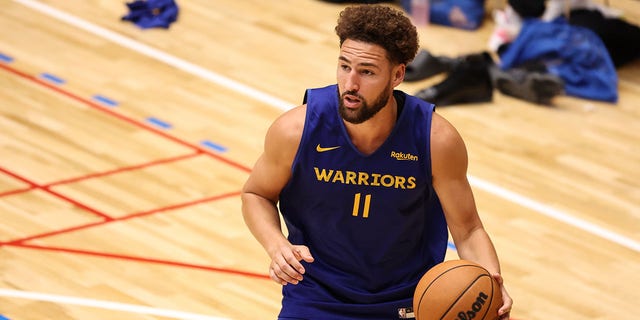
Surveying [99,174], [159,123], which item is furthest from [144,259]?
[159,123]

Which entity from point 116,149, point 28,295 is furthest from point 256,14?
point 28,295

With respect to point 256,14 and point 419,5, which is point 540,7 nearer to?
point 419,5

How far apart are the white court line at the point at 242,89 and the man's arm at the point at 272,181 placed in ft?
11.4

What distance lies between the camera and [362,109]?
14.5ft

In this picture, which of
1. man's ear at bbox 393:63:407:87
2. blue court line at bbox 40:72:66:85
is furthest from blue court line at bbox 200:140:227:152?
man's ear at bbox 393:63:407:87

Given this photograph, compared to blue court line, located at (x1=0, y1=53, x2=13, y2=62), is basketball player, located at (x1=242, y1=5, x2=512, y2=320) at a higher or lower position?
higher

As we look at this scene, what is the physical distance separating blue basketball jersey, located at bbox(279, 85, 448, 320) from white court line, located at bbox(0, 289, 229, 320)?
4.44ft

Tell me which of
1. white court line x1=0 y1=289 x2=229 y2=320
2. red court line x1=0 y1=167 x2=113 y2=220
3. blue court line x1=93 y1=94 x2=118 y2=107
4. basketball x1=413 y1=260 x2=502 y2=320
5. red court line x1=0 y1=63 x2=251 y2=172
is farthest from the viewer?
blue court line x1=93 y1=94 x2=118 y2=107

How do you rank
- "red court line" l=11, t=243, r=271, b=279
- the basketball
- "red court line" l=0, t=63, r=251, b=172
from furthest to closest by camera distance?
"red court line" l=0, t=63, r=251, b=172, "red court line" l=11, t=243, r=271, b=279, the basketball

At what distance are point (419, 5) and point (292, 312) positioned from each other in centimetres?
679

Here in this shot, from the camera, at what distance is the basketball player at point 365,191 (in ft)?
14.8

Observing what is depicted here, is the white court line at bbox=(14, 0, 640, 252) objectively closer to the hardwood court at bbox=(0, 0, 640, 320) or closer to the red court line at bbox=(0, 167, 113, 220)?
the hardwood court at bbox=(0, 0, 640, 320)

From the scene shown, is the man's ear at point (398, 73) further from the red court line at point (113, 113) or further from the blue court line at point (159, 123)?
the blue court line at point (159, 123)

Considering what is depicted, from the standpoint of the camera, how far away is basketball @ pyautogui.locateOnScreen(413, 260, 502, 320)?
4.38 meters
